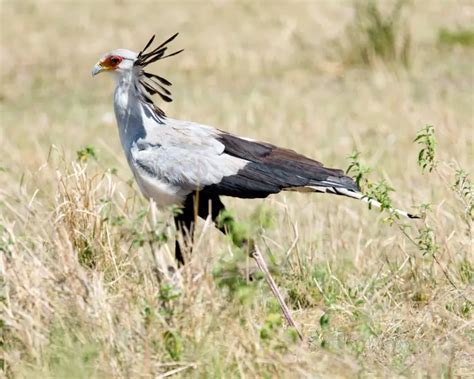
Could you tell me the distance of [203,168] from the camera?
15.6ft

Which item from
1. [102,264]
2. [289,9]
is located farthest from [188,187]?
[289,9]

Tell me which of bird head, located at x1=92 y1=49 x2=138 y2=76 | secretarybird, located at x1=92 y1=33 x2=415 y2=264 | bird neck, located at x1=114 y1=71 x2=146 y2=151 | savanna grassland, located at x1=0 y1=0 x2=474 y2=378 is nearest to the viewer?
savanna grassland, located at x1=0 y1=0 x2=474 y2=378

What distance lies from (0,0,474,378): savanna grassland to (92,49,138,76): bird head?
414mm

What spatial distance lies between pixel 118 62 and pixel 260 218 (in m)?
1.58

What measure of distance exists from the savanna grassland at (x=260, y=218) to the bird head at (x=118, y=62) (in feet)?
1.36

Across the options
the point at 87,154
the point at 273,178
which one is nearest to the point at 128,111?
the point at 87,154

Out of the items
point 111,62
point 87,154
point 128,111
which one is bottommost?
point 87,154

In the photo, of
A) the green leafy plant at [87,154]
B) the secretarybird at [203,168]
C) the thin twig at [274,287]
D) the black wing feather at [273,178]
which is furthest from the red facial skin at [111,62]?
the thin twig at [274,287]

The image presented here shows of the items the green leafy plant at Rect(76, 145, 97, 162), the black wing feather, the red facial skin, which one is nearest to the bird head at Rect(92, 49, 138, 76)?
the red facial skin

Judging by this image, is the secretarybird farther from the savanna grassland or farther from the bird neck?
the savanna grassland

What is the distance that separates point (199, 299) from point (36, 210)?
1.36 metres

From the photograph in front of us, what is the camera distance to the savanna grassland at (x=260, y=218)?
12.7 feet

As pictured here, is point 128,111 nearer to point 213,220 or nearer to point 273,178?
point 213,220

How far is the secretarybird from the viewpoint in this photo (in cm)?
477
